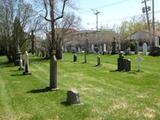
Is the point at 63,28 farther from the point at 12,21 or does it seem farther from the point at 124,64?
the point at 124,64

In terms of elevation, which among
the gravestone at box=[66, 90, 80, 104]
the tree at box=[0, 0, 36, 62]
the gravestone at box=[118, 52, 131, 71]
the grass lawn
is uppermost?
the tree at box=[0, 0, 36, 62]

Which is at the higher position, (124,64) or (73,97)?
(124,64)

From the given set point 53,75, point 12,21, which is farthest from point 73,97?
point 12,21

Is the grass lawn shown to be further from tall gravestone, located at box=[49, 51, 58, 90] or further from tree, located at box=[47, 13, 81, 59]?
tree, located at box=[47, 13, 81, 59]

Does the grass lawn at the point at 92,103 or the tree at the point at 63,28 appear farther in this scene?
the tree at the point at 63,28

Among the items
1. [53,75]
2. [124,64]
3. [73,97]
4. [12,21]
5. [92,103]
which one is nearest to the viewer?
[73,97]

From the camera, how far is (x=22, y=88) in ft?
60.6

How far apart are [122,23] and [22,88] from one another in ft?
350

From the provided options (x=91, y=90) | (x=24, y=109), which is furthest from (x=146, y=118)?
(x=91, y=90)

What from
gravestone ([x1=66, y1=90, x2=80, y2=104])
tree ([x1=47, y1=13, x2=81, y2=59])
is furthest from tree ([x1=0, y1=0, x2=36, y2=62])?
gravestone ([x1=66, y1=90, x2=80, y2=104])

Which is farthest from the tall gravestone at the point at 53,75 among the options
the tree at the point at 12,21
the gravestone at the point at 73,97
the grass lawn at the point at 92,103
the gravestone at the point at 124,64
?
the tree at the point at 12,21

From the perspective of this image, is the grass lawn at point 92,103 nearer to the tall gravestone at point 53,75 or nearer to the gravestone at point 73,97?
the gravestone at point 73,97

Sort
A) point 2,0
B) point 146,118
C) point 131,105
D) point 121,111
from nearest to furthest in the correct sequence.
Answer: point 146,118
point 121,111
point 131,105
point 2,0

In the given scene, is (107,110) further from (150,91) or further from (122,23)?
(122,23)
